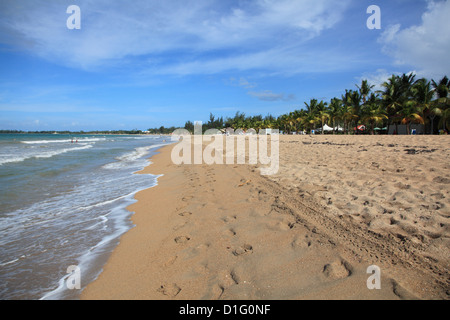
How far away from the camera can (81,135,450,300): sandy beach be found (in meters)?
2.14

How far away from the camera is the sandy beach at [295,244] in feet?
7.03

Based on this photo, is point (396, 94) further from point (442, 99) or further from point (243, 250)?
point (243, 250)

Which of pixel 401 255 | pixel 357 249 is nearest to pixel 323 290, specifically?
pixel 357 249

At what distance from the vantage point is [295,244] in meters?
2.84

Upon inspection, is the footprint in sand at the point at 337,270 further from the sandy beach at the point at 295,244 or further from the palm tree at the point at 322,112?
the palm tree at the point at 322,112

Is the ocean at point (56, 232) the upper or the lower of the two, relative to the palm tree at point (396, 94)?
lower

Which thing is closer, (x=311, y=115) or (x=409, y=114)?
(x=409, y=114)

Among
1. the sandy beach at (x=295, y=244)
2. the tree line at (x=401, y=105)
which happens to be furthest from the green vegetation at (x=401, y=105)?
the sandy beach at (x=295, y=244)

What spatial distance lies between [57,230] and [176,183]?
3634 mm

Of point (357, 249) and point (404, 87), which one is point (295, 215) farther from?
point (404, 87)
